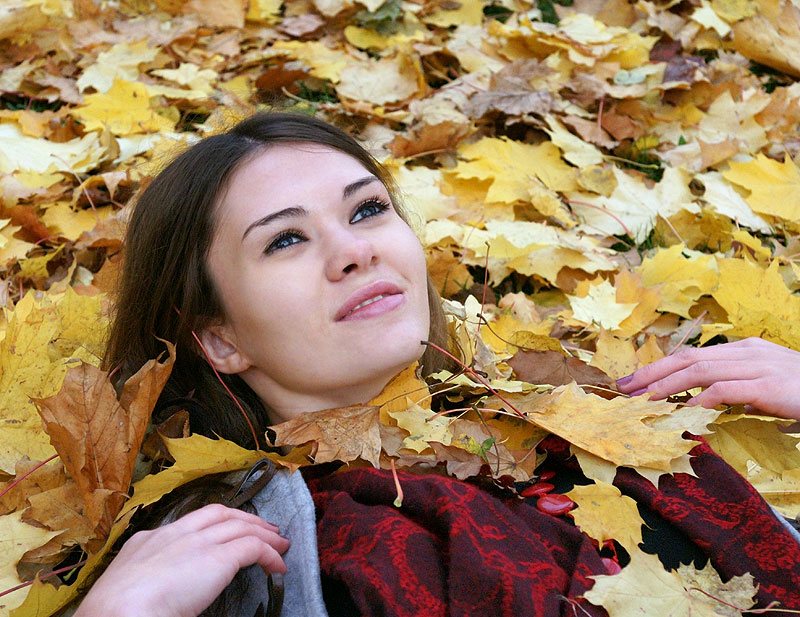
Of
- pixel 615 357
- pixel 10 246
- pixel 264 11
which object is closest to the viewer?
pixel 615 357

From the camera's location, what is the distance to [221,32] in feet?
14.7

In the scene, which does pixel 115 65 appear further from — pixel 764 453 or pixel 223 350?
pixel 764 453

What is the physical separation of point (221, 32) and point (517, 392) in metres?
3.29

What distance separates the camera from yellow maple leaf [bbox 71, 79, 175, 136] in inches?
138

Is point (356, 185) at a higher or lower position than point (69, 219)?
higher

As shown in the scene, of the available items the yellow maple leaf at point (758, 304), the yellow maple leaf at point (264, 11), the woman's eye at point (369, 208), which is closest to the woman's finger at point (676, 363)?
the yellow maple leaf at point (758, 304)

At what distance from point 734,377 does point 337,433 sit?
932 millimetres

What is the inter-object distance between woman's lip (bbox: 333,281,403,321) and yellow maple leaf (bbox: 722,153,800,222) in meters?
1.79

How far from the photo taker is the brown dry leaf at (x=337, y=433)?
5.65 feet

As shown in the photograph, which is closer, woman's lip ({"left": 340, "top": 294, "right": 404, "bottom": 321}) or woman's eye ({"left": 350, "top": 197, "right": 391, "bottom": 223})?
woman's lip ({"left": 340, "top": 294, "right": 404, "bottom": 321})

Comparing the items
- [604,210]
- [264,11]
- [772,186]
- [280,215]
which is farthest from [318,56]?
[280,215]

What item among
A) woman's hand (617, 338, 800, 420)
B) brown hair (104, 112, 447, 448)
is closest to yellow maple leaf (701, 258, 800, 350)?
woman's hand (617, 338, 800, 420)

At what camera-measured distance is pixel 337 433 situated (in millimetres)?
1758

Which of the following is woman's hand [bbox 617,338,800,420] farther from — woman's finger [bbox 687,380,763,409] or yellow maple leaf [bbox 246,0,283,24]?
yellow maple leaf [bbox 246,0,283,24]
